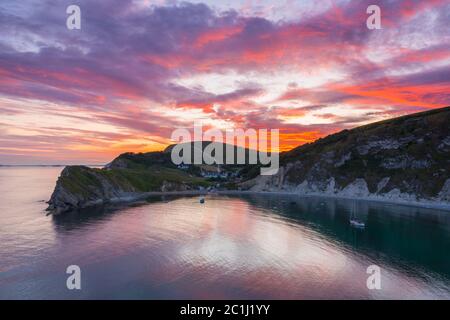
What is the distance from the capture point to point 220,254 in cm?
7769

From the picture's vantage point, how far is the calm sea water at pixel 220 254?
2154 inches

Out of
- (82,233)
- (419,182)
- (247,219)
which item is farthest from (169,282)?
(419,182)

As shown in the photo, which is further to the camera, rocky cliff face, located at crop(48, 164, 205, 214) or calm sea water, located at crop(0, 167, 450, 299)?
rocky cliff face, located at crop(48, 164, 205, 214)

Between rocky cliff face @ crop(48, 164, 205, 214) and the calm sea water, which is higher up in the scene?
rocky cliff face @ crop(48, 164, 205, 214)

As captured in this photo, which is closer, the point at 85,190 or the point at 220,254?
the point at 220,254

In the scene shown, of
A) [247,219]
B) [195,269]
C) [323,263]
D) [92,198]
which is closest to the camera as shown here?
[195,269]

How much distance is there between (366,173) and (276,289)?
164507 millimetres

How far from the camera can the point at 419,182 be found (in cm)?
17088

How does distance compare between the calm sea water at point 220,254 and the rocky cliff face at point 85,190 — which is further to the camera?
the rocky cliff face at point 85,190

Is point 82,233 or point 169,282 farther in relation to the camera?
point 82,233

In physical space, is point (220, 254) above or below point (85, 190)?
below

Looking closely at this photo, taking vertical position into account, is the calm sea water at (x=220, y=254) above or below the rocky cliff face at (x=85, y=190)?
below

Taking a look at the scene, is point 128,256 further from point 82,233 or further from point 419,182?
point 419,182

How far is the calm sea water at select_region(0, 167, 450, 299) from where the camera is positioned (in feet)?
180
